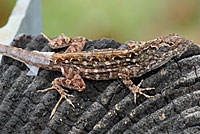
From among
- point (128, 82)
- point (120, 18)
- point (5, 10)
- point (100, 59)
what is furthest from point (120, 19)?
point (128, 82)

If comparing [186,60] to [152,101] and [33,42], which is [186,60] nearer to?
[152,101]

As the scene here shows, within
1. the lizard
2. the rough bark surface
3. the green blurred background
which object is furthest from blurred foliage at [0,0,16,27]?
the rough bark surface

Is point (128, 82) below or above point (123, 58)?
below

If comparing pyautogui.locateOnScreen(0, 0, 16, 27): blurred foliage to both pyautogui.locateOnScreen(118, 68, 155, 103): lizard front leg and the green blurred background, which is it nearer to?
the green blurred background

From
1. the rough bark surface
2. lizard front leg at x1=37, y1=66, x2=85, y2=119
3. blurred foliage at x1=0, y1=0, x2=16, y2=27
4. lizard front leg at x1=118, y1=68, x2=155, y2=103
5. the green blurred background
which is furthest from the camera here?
the green blurred background

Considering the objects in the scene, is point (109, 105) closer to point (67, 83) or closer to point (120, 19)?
point (67, 83)
